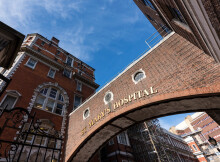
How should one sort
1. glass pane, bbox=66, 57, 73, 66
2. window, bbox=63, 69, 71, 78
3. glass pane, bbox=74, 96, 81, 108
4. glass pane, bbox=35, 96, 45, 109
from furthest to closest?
1. glass pane, bbox=66, 57, 73, 66
2. window, bbox=63, 69, 71, 78
3. glass pane, bbox=74, 96, 81, 108
4. glass pane, bbox=35, 96, 45, 109

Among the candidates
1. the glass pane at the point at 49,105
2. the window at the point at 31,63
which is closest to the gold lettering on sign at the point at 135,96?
the glass pane at the point at 49,105

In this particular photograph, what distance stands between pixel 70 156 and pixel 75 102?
842cm

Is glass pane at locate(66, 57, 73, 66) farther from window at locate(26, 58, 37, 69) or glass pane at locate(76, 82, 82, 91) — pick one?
window at locate(26, 58, 37, 69)

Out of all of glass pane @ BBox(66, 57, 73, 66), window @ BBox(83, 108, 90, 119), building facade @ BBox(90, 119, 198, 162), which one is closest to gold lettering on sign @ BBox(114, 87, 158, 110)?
window @ BBox(83, 108, 90, 119)

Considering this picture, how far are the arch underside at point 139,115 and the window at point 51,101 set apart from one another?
19.8 feet

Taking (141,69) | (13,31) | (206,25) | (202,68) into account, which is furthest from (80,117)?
(206,25)

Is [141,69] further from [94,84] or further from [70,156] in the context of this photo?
[94,84]

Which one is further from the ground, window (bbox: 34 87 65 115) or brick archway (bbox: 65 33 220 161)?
window (bbox: 34 87 65 115)

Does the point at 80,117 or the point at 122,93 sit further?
the point at 80,117

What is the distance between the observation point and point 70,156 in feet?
37.5

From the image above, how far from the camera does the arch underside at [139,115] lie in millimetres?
6879

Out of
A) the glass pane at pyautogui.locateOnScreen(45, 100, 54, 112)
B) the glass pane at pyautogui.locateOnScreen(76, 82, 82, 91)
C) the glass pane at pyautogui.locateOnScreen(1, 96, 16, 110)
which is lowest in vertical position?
the glass pane at pyautogui.locateOnScreen(1, 96, 16, 110)

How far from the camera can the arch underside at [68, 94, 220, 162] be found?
688cm

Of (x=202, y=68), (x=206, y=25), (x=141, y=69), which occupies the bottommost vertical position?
(x=206, y=25)
